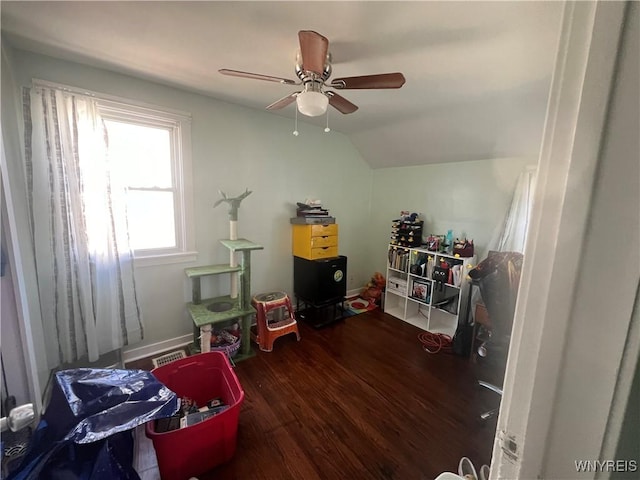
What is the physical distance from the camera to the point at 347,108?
5.85 feet

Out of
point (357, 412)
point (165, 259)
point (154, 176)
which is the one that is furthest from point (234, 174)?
point (357, 412)

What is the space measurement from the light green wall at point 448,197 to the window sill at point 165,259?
255 centimetres

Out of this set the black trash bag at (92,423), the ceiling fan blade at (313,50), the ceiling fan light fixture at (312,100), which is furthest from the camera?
the ceiling fan light fixture at (312,100)

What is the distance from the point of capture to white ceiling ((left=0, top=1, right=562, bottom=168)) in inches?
47.6

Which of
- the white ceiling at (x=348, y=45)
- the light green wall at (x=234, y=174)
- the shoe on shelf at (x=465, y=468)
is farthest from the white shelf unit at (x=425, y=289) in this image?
the shoe on shelf at (x=465, y=468)

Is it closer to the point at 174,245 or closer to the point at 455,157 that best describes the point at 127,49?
the point at 174,245

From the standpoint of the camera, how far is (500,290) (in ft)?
5.59

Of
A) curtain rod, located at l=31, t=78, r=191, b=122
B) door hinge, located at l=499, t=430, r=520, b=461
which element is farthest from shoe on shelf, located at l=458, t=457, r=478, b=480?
curtain rod, located at l=31, t=78, r=191, b=122

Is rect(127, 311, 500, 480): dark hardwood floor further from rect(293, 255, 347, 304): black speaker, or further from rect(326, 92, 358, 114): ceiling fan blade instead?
rect(326, 92, 358, 114): ceiling fan blade

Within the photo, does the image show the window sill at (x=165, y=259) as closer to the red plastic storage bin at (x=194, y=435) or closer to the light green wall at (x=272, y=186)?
the light green wall at (x=272, y=186)

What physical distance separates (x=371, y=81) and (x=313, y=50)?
1.27 ft

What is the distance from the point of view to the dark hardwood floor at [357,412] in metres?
1.39

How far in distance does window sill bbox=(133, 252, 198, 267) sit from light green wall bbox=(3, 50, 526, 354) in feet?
0.16

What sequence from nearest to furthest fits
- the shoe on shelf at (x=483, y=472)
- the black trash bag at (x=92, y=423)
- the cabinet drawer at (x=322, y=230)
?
1. the black trash bag at (x=92, y=423)
2. the shoe on shelf at (x=483, y=472)
3. the cabinet drawer at (x=322, y=230)
